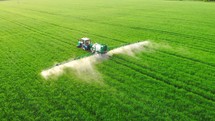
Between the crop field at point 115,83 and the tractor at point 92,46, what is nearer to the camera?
the crop field at point 115,83

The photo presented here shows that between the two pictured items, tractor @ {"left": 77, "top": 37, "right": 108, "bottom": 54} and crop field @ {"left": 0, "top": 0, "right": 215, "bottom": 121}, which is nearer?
crop field @ {"left": 0, "top": 0, "right": 215, "bottom": 121}

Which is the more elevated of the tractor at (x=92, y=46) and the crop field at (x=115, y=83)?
the tractor at (x=92, y=46)

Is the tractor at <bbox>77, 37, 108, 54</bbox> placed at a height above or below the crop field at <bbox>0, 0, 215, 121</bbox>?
above

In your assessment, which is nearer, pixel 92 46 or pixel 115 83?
pixel 115 83

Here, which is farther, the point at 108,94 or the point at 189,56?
the point at 189,56

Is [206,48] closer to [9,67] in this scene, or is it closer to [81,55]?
[81,55]

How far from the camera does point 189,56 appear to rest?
1819cm

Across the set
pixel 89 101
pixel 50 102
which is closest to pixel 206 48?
pixel 89 101

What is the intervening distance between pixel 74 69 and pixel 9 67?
4886 millimetres

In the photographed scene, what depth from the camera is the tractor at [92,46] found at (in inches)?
711

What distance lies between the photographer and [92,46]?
751 inches

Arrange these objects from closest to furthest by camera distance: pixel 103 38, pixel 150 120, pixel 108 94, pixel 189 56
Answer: pixel 150 120, pixel 108 94, pixel 189 56, pixel 103 38

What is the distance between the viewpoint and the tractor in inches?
711

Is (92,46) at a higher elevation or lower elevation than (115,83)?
higher
